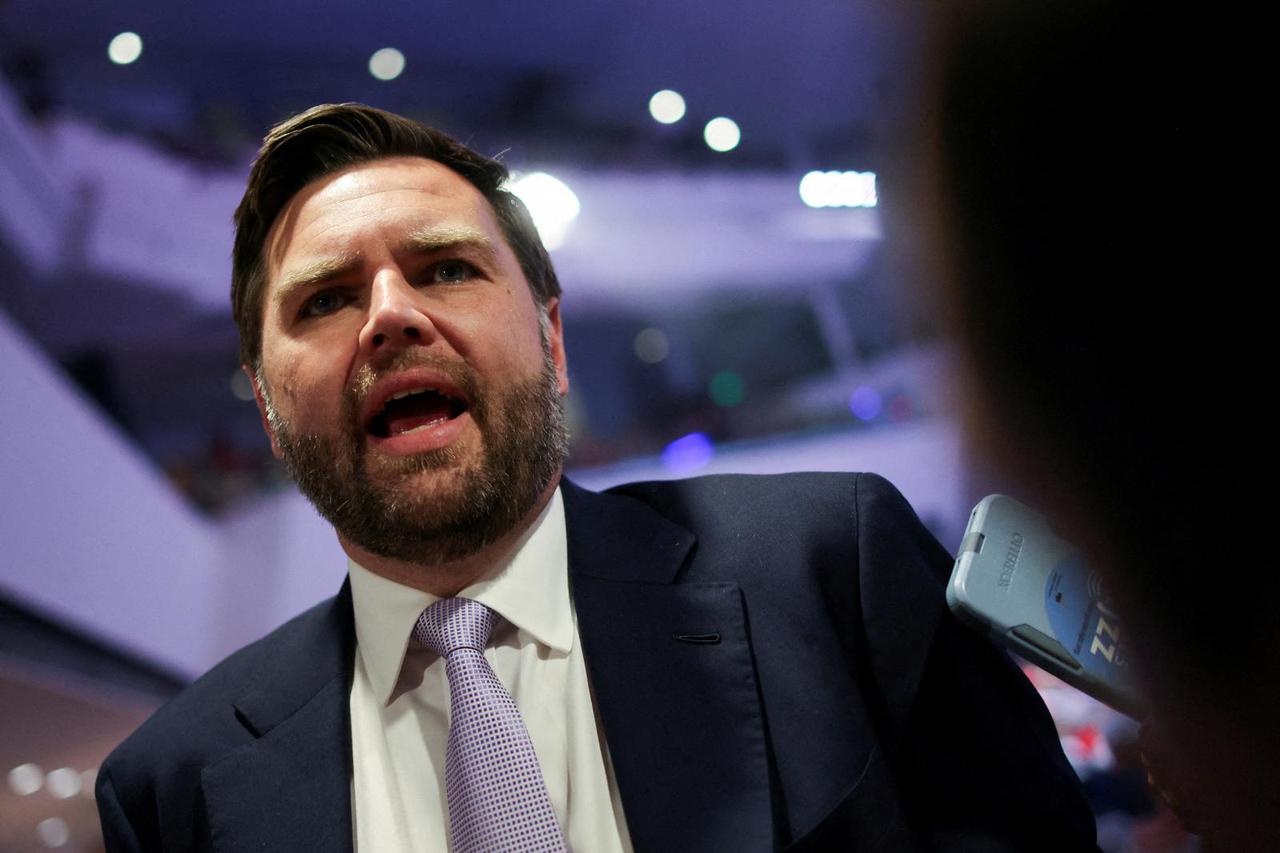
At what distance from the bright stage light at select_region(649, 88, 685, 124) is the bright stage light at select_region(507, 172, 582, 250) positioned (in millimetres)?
204

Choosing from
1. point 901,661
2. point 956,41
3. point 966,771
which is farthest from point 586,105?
point 966,771

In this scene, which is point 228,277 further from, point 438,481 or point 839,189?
point 839,189

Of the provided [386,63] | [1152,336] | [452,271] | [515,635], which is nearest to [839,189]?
[452,271]

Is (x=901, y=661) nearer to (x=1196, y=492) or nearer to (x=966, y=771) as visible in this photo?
(x=966, y=771)

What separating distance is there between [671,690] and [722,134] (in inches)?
41.1

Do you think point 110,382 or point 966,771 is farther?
point 110,382

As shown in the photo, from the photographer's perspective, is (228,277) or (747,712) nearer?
(747,712)

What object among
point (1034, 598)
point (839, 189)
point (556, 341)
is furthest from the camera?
point (839, 189)

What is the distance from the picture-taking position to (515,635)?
1.23 meters

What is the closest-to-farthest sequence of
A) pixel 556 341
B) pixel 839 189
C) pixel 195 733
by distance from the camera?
1. pixel 195 733
2. pixel 556 341
3. pixel 839 189

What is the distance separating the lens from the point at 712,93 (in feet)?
5.72

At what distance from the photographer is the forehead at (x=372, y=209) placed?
1.26m

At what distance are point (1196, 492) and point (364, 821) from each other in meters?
0.93

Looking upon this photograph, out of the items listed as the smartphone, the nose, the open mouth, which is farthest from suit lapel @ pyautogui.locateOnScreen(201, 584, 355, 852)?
the smartphone
